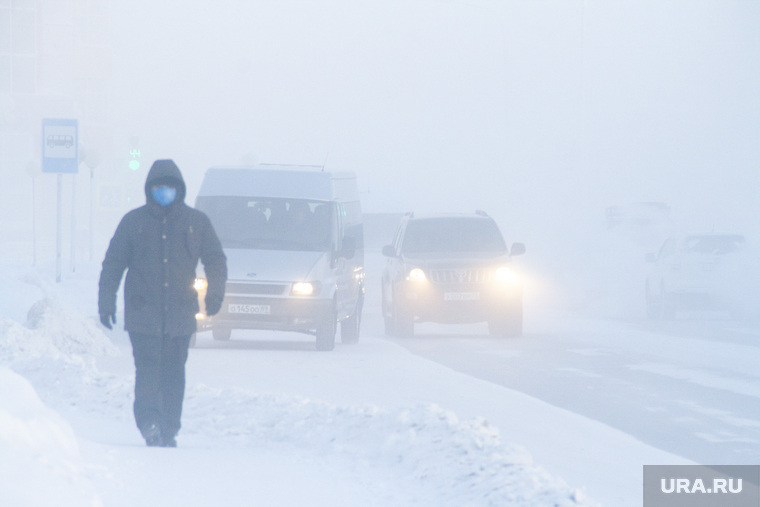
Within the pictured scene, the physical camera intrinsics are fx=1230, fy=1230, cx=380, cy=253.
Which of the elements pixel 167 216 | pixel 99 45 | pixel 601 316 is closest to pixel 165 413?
pixel 167 216

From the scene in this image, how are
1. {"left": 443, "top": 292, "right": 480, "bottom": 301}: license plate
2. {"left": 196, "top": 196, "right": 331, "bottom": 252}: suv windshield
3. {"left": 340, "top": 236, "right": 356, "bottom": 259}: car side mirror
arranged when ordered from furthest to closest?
{"left": 443, "top": 292, "right": 480, "bottom": 301}: license plate < {"left": 340, "top": 236, "right": 356, "bottom": 259}: car side mirror < {"left": 196, "top": 196, "right": 331, "bottom": 252}: suv windshield

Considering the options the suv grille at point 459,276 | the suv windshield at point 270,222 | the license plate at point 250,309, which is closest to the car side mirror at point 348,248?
the suv windshield at point 270,222

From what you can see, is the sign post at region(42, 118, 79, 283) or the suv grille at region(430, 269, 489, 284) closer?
the suv grille at region(430, 269, 489, 284)

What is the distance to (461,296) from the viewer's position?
19172 mm

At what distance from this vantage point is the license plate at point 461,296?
19.2m

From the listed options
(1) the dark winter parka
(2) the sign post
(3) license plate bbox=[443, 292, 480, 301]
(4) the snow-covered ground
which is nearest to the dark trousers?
(1) the dark winter parka

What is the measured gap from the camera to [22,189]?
92.3 m

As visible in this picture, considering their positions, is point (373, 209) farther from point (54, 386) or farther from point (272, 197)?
point (54, 386)

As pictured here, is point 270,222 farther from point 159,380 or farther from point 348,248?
point 159,380

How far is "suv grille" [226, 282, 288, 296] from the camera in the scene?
16.0m

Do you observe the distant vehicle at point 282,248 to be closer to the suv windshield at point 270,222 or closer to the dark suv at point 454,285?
the suv windshield at point 270,222

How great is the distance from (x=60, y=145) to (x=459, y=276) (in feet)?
32.7

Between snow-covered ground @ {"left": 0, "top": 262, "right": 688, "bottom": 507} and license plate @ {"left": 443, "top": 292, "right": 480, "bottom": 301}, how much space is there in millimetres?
6199

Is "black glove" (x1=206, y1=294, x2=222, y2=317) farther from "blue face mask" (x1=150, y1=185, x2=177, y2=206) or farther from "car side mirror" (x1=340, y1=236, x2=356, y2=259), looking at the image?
"car side mirror" (x1=340, y1=236, x2=356, y2=259)
